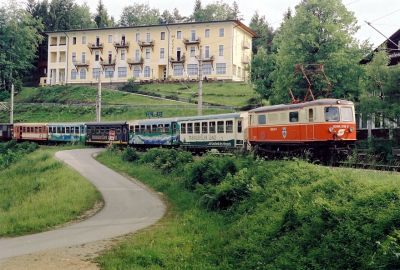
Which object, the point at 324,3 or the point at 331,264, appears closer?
the point at 331,264

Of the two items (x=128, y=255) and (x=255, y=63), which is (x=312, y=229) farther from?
(x=255, y=63)

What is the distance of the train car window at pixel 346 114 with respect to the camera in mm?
22938

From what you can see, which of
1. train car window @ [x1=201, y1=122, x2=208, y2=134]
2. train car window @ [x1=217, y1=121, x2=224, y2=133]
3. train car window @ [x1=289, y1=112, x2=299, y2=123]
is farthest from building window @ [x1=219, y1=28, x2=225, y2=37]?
train car window @ [x1=289, y1=112, x2=299, y2=123]

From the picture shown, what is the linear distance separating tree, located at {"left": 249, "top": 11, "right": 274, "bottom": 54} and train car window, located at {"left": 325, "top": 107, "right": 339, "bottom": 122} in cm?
7685

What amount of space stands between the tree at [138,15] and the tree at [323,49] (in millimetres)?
86070

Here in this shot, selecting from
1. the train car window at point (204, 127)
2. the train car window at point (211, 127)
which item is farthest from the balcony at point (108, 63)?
the train car window at point (211, 127)

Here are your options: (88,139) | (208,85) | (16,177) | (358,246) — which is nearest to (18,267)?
(358,246)

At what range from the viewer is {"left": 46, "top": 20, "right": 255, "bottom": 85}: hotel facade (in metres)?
79.9

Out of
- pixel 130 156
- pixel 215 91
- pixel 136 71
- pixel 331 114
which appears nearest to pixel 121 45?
pixel 136 71

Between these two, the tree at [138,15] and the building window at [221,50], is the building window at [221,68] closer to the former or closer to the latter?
the building window at [221,50]

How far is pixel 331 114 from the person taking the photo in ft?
74.4

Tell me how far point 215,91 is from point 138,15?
57.3m

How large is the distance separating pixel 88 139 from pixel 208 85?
3137 centimetres

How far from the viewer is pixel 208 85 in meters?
76.2
